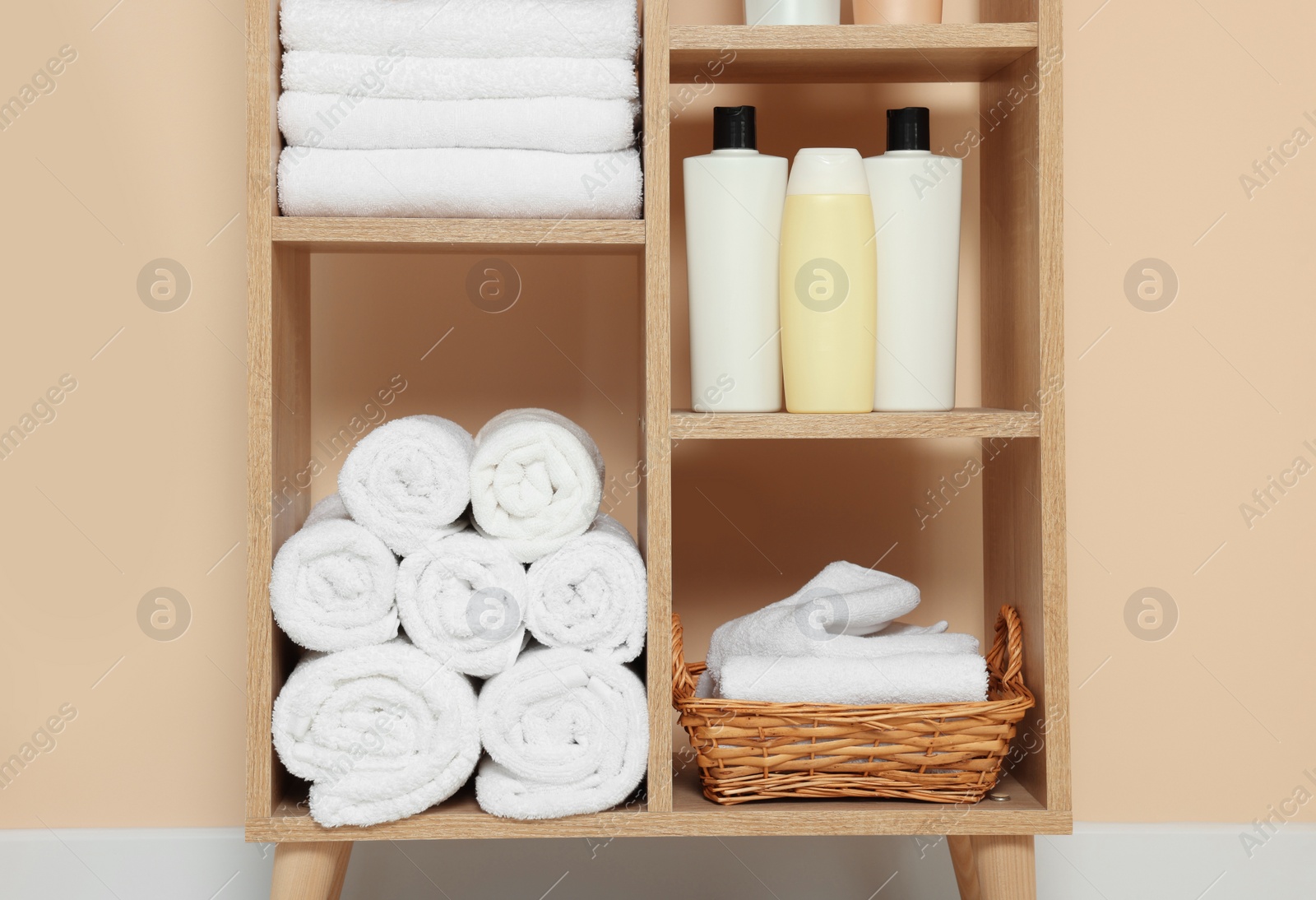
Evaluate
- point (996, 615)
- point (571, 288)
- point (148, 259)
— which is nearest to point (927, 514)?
point (996, 615)

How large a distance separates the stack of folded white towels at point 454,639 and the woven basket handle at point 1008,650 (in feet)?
1.04

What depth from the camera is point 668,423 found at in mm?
859

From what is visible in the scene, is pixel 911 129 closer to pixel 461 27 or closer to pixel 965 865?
pixel 461 27

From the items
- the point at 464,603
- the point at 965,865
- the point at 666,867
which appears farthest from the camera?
the point at 666,867

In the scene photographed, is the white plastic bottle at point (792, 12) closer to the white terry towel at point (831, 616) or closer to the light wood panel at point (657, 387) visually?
the light wood panel at point (657, 387)

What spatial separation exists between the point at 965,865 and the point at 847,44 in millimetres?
759

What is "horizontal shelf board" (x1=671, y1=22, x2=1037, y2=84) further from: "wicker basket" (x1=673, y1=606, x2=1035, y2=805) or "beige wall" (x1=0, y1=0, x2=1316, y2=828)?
"wicker basket" (x1=673, y1=606, x2=1035, y2=805)

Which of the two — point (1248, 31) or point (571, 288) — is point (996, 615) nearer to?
point (571, 288)

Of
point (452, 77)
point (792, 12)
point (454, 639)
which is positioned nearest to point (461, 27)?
point (452, 77)

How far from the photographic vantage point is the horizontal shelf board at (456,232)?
2.78 ft

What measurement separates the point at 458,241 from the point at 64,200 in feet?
1.79

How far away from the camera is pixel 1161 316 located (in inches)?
45.3

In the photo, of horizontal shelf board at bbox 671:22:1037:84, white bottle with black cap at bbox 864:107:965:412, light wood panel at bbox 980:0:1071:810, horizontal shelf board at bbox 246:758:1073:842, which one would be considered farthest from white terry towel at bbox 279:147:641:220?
horizontal shelf board at bbox 246:758:1073:842

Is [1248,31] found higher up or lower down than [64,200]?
higher up
